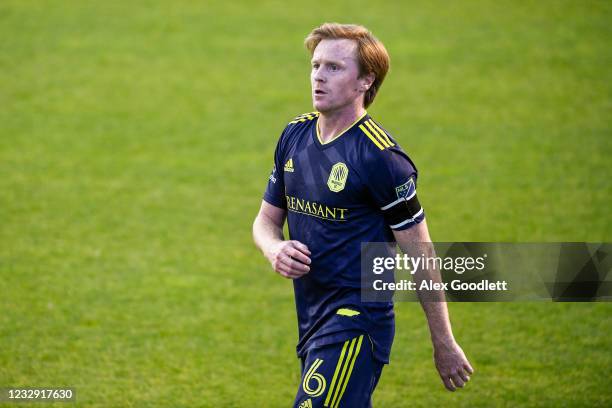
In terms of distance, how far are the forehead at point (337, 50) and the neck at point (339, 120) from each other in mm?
250

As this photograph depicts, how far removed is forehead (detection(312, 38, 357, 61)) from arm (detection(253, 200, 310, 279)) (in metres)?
0.88

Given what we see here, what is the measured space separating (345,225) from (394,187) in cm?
33

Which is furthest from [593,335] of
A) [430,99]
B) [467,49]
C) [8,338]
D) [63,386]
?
[467,49]

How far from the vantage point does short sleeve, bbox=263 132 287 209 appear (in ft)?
15.3

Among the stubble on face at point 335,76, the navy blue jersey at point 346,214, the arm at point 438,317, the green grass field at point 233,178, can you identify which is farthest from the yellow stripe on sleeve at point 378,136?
the green grass field at point 233,178

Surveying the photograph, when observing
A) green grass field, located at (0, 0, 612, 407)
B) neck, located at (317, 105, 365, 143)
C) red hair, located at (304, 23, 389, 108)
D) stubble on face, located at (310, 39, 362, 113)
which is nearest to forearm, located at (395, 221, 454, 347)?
neck, located at (317, 105, 365, 143)

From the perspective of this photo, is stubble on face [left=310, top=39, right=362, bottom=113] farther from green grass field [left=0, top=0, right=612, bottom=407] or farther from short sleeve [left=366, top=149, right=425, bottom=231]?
green grass field [left=0, top=0, right=612, bottom=407]

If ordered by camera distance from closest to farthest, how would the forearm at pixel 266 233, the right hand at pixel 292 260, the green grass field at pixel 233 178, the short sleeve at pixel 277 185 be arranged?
the right hand at pixel 292 260 < the forearm at pixel 266 233 < the short sleeve at pixel 277 185 < the green grass field at pixel 233 178

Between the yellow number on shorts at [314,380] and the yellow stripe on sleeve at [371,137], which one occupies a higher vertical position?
the yellow stripe on sleeve at [371,137]

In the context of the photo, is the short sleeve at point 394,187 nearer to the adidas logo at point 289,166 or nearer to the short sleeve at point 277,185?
the adidas logo at point 289,166

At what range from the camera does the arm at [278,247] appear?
4.16 metres

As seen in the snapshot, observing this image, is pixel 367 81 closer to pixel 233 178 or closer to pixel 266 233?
pixel 266 233

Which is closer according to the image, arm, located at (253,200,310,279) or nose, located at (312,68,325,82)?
arm, located at (253,200,310,279)

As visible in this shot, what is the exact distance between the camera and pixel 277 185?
4.70 metres
